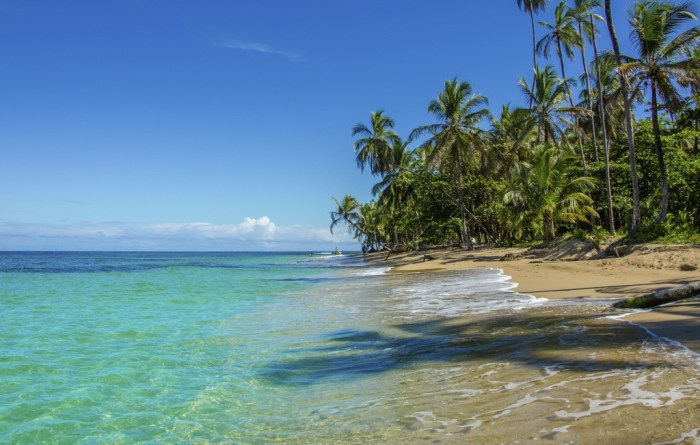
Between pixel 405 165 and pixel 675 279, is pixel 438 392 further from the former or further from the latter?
pixel 405 165

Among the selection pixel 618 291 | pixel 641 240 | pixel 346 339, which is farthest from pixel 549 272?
pixel 346 339

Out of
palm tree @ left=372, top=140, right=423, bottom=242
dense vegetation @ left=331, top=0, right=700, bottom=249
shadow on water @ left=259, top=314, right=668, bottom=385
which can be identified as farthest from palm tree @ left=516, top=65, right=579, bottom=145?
shadow on water @ left=259, top=314, right=668, bottom=385

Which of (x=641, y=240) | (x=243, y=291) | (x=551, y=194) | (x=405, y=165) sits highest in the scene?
(x=405, y=165)

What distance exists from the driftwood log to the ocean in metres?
0.44

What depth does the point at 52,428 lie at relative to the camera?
176 inches

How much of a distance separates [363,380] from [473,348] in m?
1.66

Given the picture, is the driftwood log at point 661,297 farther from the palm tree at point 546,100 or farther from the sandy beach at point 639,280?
the palm tree at point 546,100

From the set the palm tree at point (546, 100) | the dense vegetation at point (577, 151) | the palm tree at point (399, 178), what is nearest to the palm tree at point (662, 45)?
the dense vegetation at point (577, 151)

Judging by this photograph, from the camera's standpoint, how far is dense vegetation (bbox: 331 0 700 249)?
17609mm

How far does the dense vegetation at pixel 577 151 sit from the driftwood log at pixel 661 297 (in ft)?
33.7

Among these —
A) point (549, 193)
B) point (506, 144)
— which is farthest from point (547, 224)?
point (506, 144)

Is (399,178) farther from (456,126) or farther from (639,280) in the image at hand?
(639,280)

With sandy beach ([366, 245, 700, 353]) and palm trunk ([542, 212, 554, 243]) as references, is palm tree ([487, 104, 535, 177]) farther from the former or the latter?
sandy beach ([366, 245, 700, 353])

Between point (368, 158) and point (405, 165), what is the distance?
4725 mm
